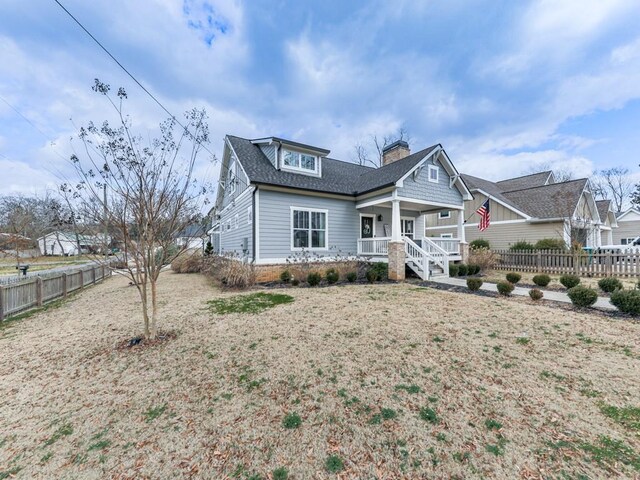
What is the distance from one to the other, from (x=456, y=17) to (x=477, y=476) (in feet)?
52.3

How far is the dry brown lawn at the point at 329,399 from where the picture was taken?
86.1 inches

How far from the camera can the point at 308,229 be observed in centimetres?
1196

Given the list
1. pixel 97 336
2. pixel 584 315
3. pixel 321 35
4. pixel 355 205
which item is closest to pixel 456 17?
pixel 321 35

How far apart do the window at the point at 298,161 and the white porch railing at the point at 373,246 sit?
14.4ft

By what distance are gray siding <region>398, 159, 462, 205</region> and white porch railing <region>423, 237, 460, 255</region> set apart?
75.6 inches

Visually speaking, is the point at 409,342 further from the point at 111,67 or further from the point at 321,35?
the point at 321,35

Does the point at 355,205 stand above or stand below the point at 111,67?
below

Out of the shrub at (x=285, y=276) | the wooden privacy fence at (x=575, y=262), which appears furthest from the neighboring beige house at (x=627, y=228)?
the shrub at (x=285, y=276)

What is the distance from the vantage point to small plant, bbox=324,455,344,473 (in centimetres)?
212

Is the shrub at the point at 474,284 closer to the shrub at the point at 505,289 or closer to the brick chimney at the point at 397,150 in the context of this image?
the shrub at the point at 505,289

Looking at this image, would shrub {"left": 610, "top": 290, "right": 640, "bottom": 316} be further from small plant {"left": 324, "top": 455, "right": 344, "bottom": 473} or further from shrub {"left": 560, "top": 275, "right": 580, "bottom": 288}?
small plant {"left": 324, "top": 455, "right": 344, "bottom": 473}

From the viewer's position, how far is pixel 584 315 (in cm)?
567

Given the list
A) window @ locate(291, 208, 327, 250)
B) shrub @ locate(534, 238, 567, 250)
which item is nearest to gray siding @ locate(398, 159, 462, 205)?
window @ locate(291, 208, 327, 250)

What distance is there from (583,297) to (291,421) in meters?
7.35
